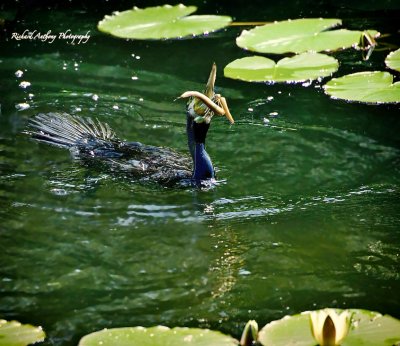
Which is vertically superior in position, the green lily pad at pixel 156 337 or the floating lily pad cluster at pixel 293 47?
the floating lily pad cluster at pixel 293 47

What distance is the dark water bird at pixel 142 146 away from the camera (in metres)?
4.45

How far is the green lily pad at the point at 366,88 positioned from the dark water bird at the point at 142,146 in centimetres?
137

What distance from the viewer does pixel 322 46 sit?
21.0ft

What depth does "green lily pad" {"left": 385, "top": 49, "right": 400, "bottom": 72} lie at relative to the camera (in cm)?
600

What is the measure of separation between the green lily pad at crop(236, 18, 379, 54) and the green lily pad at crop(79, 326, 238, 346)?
11.7 feet

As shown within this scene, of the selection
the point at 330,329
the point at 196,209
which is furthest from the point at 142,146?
the point at 330,329

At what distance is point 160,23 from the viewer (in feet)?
23.3

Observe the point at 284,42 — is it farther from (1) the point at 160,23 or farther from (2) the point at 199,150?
(2) the point at 199,150

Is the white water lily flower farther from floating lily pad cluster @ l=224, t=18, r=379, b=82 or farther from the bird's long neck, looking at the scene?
floating lily pad cluster @ l=224, t=18, r=379, b=82

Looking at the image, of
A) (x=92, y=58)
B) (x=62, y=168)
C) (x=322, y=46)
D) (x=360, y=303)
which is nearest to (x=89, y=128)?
(x=62, y=168)

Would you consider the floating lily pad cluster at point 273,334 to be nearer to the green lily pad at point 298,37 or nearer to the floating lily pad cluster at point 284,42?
the floating lily pad cluster at point 284,42

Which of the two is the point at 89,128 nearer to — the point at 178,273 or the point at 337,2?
the point at 178,273

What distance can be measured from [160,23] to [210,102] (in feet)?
9.79

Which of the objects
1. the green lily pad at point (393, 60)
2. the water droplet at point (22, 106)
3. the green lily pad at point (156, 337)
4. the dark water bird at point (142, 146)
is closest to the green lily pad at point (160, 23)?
the water droplet at point (22, 106)
